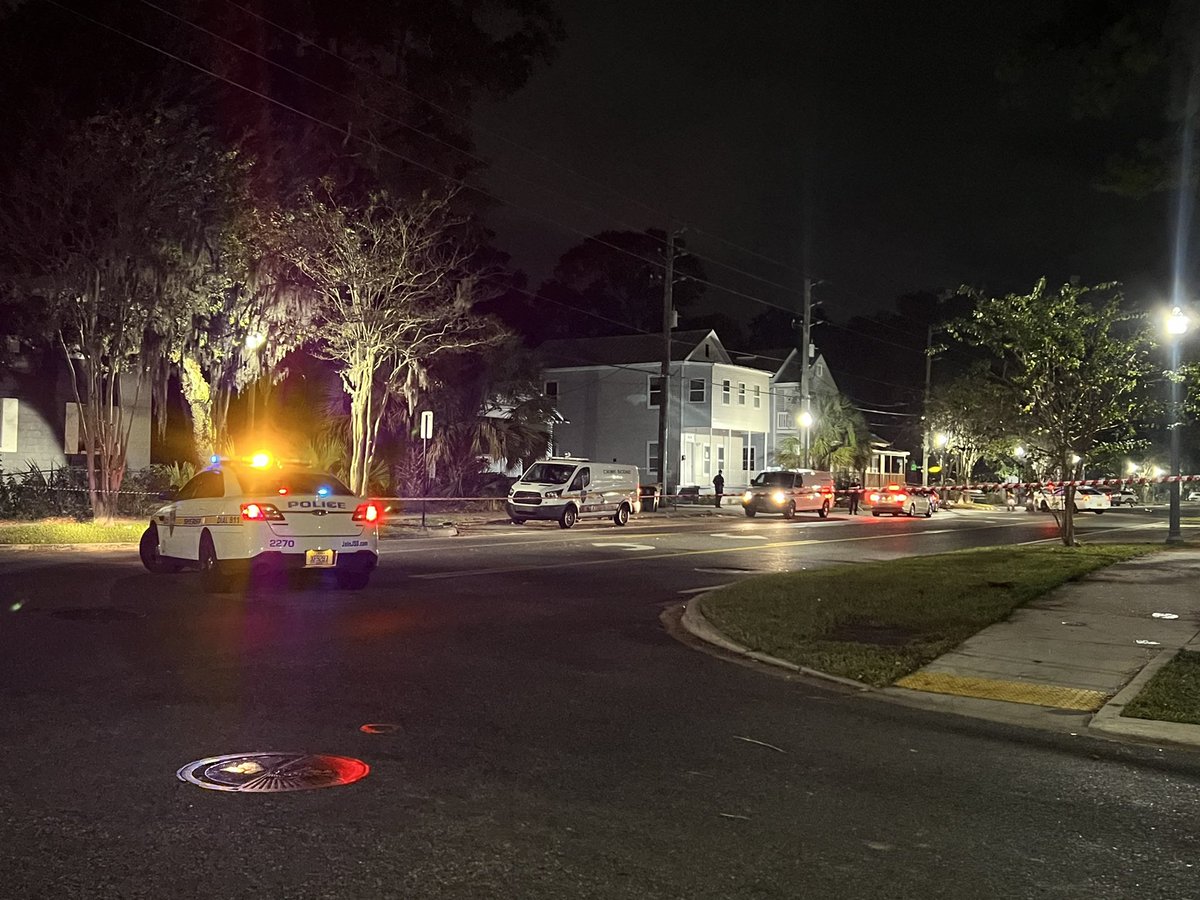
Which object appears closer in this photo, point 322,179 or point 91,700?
point 91,700

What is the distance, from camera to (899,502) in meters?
44.0

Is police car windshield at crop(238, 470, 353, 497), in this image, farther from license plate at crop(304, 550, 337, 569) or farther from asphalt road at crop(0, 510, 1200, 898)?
asphalt road at crop(0, 510, 1200, 898)

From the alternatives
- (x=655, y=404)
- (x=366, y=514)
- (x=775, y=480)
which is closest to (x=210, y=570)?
(x=366, y=514)

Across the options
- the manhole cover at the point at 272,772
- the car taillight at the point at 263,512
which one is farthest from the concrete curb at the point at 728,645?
the car taillight at the point at 263,512

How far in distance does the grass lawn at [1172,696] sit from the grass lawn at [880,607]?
1.83 m

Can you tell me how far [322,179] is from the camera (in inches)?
1051

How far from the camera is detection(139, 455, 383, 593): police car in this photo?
1327cm

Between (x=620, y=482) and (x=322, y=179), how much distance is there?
12.3m

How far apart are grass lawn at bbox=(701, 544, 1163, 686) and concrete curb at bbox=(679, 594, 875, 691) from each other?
9 cm

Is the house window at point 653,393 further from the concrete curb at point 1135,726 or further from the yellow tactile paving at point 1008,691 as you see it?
the concrete curb at point 1135,726

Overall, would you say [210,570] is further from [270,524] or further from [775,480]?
[775,480]

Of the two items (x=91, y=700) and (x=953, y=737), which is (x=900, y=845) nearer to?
(x=953, y=737)

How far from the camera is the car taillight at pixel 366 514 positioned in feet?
45.3

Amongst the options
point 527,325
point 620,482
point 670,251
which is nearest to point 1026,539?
point 620,482
